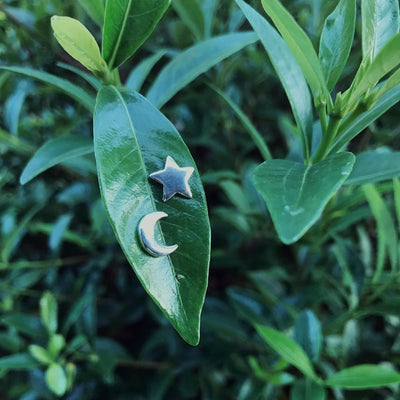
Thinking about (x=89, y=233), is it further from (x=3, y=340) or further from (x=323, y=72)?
(x=323, y=72)

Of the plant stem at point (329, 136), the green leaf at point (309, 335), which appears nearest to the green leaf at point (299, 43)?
the plant stem at point (329, 136)

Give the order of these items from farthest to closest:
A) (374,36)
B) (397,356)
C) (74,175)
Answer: (74,175) < (397,356) < (374,36)

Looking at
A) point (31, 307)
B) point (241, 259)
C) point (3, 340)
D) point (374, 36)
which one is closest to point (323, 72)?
point (374, 36)

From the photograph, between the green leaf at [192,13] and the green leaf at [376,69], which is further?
the green leaf at [192,13]

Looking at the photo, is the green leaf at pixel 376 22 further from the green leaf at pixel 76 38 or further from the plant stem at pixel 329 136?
the green leaf at pixel 76 38

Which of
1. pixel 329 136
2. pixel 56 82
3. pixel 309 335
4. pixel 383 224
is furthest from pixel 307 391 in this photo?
pixel 56 82
